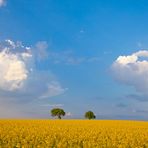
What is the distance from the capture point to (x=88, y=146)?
15.4 m

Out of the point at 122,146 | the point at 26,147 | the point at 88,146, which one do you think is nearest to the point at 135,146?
the point at 122,146

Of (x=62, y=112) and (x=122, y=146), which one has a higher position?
(x=62, y=112)

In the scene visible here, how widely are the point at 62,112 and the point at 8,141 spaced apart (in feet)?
231

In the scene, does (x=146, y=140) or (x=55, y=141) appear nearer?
(x=55, y=141)

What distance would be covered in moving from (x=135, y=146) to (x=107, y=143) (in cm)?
123

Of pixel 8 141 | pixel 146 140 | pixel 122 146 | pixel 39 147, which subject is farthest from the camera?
pixel 146 140

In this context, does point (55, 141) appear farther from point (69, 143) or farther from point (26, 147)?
point (26, 147)

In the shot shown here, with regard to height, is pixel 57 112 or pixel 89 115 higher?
pixel 57 112

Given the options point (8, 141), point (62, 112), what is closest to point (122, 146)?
point (8, 141)

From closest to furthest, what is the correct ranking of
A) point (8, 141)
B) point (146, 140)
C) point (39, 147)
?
point (39, 147)
point (8, 141)
point (146, 140)

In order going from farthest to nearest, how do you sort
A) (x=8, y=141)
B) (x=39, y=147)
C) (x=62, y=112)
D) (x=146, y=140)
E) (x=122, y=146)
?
(x=62, y=112)
(x=146, y=140)
(x=8, y=141)
(x=122, y=146)
(x=39, y=147)

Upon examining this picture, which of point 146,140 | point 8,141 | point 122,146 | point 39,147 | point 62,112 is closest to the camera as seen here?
point 39,147

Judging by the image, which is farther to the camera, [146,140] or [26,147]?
[146,140]

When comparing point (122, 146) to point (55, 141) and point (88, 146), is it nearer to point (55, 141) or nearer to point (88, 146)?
point (88, 146)
